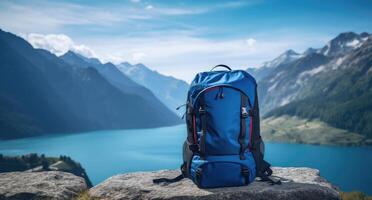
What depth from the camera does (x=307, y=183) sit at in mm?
5934

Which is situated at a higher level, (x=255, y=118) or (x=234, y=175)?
(x=255, y=118)

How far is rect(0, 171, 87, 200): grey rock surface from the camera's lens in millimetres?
5727

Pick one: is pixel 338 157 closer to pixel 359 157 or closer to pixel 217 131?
pixel 359 157

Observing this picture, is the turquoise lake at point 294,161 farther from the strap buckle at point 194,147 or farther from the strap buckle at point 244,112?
the strap buckle at point 194,147

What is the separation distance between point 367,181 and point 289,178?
10281cm

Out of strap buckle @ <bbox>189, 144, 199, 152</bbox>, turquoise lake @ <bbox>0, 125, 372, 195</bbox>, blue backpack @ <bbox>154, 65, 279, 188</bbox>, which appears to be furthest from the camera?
turquoise lake @ <bbox>0, 125, 372, 195</bbox>

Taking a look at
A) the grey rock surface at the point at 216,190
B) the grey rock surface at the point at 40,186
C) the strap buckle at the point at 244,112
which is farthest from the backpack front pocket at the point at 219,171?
the grey rock surface at the point at 40,186

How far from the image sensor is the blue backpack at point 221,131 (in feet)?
18.5

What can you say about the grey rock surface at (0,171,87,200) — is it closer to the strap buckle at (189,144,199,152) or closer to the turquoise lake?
the strap buckle at (189,144,199,152)

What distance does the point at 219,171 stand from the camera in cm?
567

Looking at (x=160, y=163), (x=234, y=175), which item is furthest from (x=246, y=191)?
(x=160, y=163)

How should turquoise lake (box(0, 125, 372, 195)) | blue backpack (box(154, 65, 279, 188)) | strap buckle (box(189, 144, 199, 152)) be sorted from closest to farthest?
blue backpack (box(154, 65, 279, 188))
strap buckle (box(189, 144, 199, 152))
turquoise lake (box(0, 125, 372, 195))

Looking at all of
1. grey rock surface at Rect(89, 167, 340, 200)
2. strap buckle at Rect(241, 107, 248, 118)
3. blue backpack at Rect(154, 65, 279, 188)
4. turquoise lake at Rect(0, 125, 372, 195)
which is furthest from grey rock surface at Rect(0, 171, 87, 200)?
turquoise lake at Rect(0, 125, 372, 195)

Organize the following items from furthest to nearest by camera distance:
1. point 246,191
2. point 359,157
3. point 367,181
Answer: point 359,157
point 367,181
point 246,191
